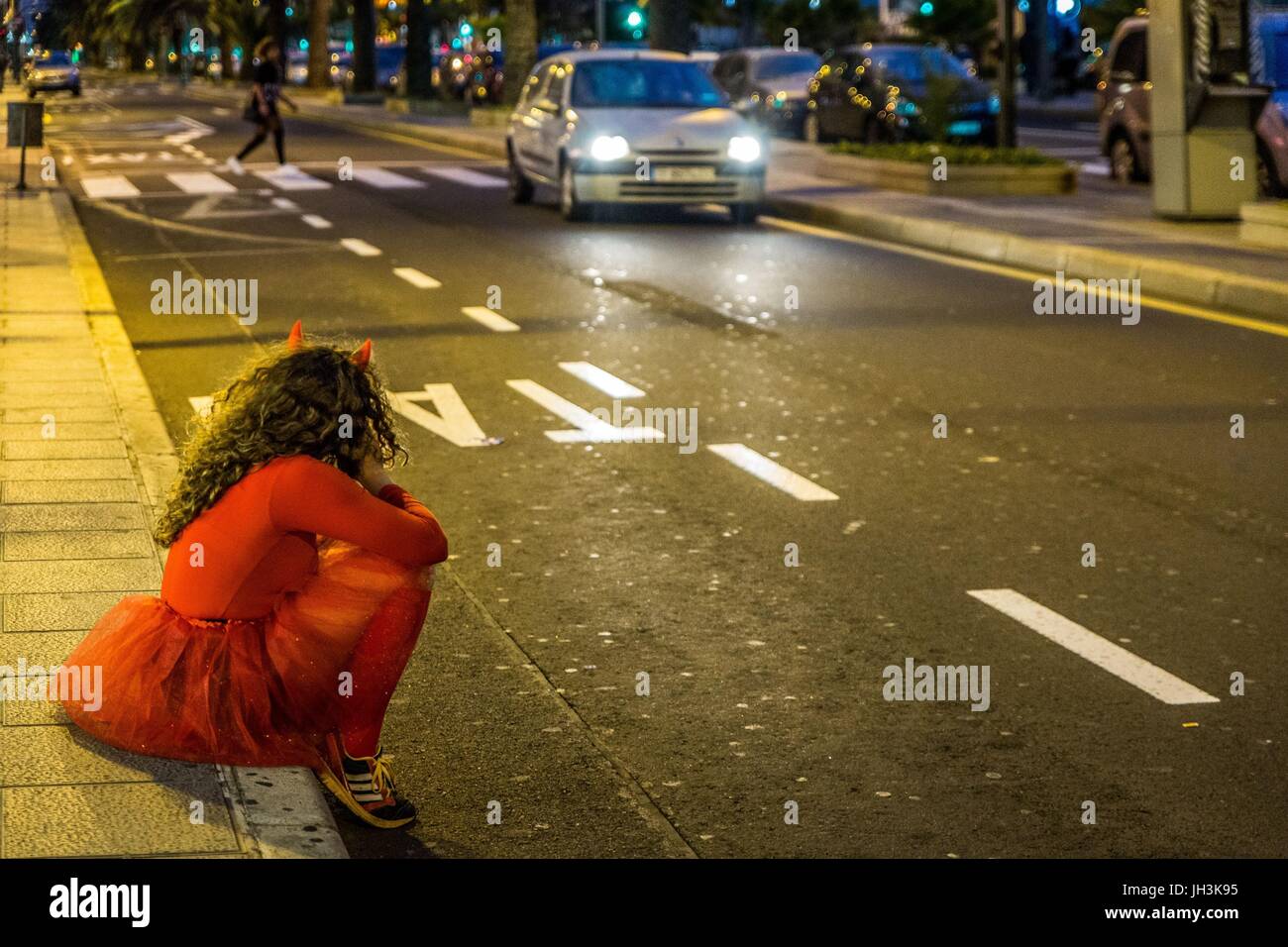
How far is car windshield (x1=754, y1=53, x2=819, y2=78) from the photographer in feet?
127

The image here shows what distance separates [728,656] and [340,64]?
304 feet

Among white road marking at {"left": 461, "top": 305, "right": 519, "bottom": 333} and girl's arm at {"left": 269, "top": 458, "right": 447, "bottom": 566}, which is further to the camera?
white road marking at {"left": 461, "top": 305, "right": 519, "bottom": 333}

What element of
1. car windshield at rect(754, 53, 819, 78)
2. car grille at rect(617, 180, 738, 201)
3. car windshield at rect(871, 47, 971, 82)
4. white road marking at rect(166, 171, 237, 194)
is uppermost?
car windshield at rect(754, 53, 819, 78)

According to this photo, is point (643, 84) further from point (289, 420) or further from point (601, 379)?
point (289, 420)

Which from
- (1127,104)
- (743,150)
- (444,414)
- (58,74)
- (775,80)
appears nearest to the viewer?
(444,414)

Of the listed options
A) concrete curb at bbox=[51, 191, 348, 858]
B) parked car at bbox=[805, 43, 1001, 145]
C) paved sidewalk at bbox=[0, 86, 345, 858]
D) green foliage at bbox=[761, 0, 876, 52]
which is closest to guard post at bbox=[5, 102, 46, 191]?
concrete curb at bbox=[51, 191, 348, 858]

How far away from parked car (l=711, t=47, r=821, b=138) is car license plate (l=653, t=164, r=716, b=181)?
15491 millimetres

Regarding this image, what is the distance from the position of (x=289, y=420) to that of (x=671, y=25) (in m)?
31.1

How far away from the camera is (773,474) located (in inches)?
364

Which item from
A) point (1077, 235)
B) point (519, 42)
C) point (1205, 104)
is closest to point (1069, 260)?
point (1077, 235)

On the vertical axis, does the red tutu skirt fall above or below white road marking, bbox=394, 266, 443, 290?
below

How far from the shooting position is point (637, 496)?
882 cm

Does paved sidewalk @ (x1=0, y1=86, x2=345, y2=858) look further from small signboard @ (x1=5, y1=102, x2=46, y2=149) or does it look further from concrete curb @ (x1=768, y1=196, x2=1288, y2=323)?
small signboard @ (x1=5, y1=102, x2=46, y2=149)
